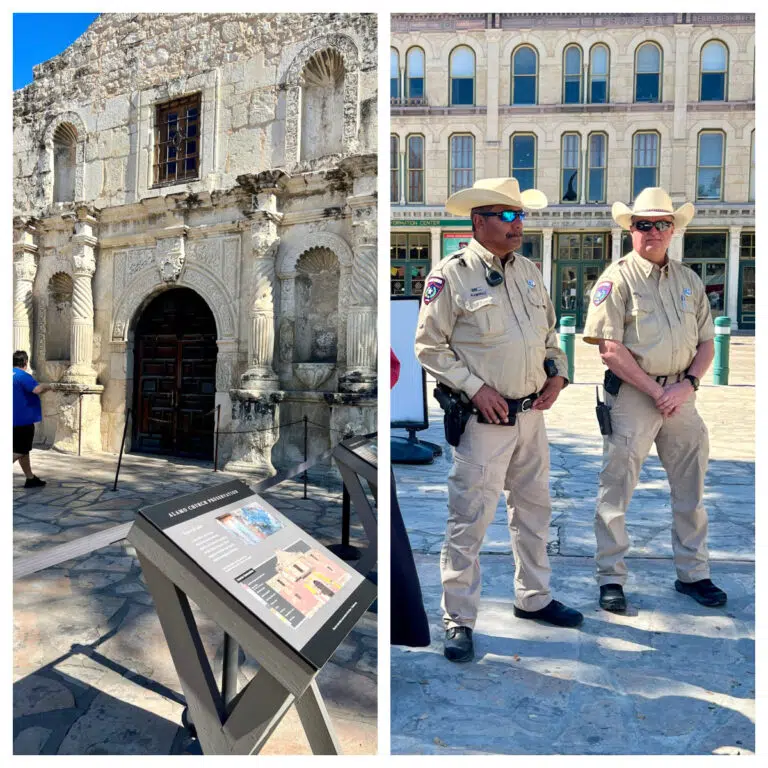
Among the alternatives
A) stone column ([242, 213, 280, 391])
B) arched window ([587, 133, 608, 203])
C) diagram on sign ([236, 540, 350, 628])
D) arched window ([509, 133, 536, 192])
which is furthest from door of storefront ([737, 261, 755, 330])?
diagram on sign ([236, 540, 350, 628])

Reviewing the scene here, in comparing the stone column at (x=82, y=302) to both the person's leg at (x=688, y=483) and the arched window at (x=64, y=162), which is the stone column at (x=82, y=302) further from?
the person's leg at (x=688, y=483)

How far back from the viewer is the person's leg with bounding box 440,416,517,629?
2.46 meters

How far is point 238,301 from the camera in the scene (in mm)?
7535

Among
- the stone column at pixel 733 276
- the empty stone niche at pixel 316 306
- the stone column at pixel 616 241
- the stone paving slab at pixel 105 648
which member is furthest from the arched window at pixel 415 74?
the stone column at pixel 733 276

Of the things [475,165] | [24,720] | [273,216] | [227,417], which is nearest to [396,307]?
[273,216]

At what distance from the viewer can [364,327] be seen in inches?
165

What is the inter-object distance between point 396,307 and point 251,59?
349 centimetres

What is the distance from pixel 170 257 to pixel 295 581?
6481mm

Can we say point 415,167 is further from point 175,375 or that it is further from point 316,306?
point 175,375

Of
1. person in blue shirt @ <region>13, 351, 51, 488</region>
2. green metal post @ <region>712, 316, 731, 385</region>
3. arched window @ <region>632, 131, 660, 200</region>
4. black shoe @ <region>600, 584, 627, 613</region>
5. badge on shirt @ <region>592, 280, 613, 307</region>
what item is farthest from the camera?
arched window @ <region>632, 131, 660, 200</region>

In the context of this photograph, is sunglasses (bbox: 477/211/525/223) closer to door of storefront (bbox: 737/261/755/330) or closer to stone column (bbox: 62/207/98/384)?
stone column (bbox: 62/207/98/384)

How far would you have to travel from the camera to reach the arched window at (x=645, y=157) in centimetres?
1591

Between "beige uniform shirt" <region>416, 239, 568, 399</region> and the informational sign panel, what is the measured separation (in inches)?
→ 35.9

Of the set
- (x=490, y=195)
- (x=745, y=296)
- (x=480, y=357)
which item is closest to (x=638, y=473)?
(x=480, y=357)
